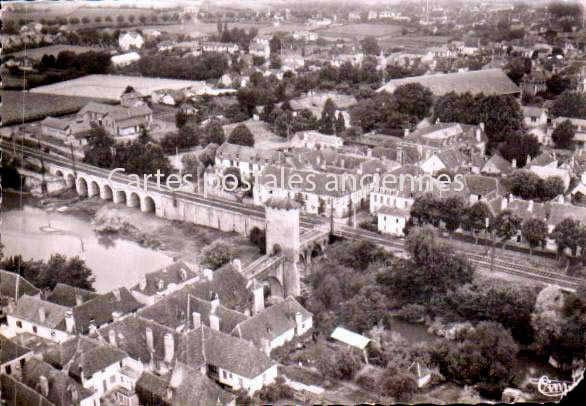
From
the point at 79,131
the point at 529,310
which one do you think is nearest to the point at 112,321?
the point at 529,310

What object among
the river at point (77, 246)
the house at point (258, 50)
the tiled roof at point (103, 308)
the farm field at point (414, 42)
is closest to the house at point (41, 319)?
the tiled roof at point (103, 308)

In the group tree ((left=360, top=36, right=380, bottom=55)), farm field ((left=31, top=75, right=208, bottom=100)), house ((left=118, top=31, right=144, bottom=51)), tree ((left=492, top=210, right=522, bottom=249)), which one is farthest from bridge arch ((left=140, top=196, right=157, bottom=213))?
tree ((left=360, top=36, right=380, bottom=55))

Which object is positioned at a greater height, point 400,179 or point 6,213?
point 400,179

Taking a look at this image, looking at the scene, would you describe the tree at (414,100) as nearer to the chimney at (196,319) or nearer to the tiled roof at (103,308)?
the tiled roof at (103,308)

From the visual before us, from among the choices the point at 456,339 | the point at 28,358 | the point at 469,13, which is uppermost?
the point at 469,13

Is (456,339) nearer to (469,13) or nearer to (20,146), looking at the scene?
(20,146)

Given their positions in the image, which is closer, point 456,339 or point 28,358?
point 28,358

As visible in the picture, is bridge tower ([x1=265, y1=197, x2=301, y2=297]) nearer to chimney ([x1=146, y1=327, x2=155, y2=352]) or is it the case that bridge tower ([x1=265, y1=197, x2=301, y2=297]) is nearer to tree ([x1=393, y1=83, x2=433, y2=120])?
chimney ([x1=146, y1=327, x2=155, y2=352])
